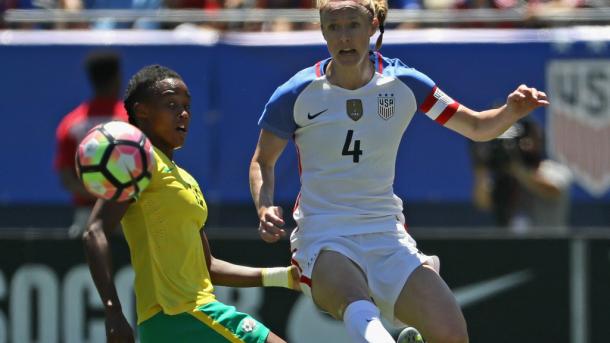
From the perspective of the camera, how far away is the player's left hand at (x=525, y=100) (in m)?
6.08

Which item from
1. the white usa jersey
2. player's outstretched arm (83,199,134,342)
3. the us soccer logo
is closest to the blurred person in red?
the us soccer logo

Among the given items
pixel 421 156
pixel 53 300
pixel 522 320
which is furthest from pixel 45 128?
pixel 522 320

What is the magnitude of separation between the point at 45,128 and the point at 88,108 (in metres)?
1.20

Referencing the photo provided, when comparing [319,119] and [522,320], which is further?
[522,320]

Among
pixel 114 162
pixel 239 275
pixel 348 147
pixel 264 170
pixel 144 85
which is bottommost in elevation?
pixel 239 275

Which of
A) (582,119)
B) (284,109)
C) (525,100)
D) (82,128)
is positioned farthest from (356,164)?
(582,119)

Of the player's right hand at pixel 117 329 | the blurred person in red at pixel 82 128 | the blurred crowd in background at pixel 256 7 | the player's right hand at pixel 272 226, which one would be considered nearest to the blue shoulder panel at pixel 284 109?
the player's right hand at pixel 272 226

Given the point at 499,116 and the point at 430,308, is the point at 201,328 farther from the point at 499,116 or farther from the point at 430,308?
the point at 499,116

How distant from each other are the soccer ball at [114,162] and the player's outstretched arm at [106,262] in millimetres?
72

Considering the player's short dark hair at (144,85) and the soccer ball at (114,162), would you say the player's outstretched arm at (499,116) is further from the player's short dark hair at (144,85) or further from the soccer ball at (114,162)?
the soccer ball at (114,162)

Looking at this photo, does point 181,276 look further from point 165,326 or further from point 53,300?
point 53,300

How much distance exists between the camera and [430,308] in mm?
6051

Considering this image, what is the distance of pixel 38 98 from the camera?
11508 mm

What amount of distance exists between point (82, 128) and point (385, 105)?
14.8ft
